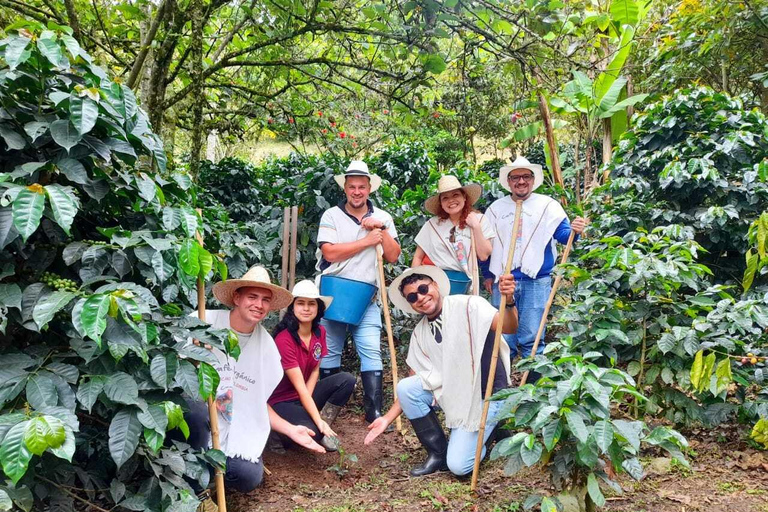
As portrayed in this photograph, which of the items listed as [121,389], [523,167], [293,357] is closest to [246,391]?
[293,357]

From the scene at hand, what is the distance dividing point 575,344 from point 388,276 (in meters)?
2.17

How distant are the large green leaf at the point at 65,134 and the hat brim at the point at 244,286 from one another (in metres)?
1.22

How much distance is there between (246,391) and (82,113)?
1.78 m

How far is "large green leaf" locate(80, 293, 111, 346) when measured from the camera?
1647 mm

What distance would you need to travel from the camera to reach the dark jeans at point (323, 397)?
354cm

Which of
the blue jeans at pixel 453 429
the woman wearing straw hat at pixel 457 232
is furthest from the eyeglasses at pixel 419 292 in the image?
the woman wearing straw hat at pixel 457 232

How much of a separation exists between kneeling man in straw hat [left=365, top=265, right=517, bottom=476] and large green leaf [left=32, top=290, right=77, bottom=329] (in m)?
1.94

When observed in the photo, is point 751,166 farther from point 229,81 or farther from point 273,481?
point 229,81

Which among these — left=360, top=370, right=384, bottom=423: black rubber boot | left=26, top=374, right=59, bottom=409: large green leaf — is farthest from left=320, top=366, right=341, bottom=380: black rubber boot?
left=26, top=374, right=59, bottom=409: large green leaf

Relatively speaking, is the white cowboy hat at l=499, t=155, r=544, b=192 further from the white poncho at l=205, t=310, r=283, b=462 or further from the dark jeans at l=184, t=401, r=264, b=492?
the dark jeans at l=184, t=401, r=264, b=492

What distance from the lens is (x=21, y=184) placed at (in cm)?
176

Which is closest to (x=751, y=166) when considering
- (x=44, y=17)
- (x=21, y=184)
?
(x=21, y=184)

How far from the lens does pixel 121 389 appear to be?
6.08 feet

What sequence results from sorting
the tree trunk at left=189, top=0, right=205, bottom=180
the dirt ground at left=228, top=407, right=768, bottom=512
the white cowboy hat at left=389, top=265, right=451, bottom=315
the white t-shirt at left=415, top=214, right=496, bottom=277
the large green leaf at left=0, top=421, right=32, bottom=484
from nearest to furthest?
the large green leaf at left=0, top=421, right=32, bottom=484
the dirt ground at left=228, top=407, right=768, bottom=512
the white cowboy hat at left=389, top=265, right=451, bottom=315
the white t-shirt at left=415, top=214, right=496, bottom=277
the tree trunk at left=189, top=0, right=205, bottom=180
